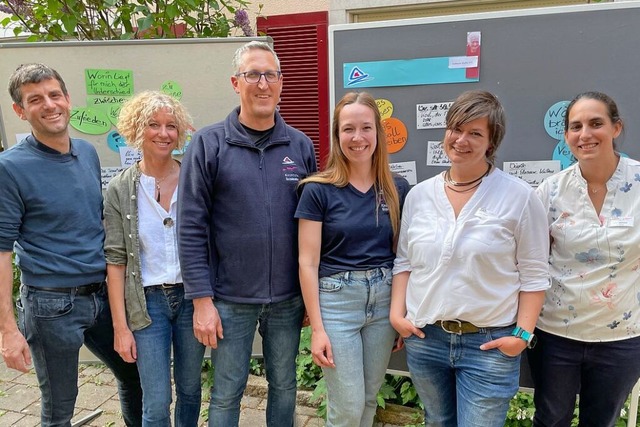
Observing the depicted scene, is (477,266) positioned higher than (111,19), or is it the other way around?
(111,19)

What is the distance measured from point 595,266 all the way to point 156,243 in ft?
5.79

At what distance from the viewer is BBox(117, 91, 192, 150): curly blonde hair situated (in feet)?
6.45

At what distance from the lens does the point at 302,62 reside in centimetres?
381

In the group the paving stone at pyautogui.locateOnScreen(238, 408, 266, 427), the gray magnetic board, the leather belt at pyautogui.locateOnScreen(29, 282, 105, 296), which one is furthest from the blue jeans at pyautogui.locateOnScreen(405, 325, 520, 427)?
the paving stone at pyautogui.locateOnScreen(238, 408, 266, 427)

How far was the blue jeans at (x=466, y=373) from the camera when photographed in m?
1.74

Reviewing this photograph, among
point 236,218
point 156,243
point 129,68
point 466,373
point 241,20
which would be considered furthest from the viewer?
point 241,20

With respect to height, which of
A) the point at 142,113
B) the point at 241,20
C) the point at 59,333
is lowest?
the point at 59,333

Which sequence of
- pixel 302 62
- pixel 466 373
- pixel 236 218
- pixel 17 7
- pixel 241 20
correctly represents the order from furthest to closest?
pixel 302 62 → pixel 241 20 → pixel 17 7 → pixel 236 218 → pixel 466 373

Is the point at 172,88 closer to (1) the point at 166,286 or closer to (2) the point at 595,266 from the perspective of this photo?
(1) the point at 166,286

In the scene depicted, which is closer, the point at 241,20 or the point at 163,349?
the point at 163,349

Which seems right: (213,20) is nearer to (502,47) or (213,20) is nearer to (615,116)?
(502,47)

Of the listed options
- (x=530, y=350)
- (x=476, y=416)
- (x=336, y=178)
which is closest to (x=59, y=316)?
(x=336, y=178)

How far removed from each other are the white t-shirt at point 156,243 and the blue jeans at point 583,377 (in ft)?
5.18

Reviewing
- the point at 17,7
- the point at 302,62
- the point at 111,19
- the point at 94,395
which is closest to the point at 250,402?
the point at 94,395
